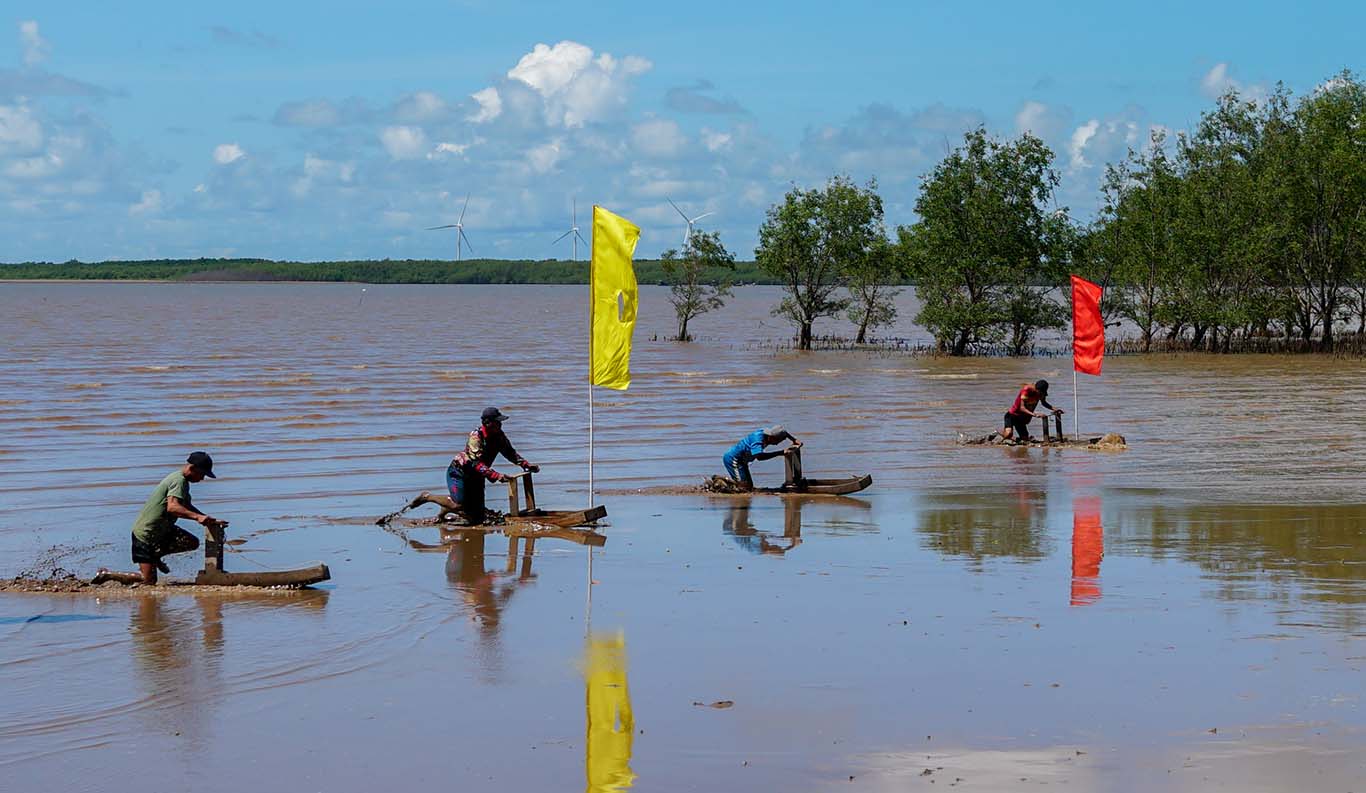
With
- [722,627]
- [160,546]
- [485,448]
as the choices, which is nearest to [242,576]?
[160,546]

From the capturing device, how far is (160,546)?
13852 mm

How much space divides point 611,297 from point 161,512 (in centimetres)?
554

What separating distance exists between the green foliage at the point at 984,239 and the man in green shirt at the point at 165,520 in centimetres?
4382

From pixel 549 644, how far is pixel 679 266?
5506cm

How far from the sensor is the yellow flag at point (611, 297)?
16.8 metres

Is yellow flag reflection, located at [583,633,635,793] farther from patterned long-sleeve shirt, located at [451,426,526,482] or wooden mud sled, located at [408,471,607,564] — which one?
patterned long-sleeve shirt, located at [451,426,526,482]

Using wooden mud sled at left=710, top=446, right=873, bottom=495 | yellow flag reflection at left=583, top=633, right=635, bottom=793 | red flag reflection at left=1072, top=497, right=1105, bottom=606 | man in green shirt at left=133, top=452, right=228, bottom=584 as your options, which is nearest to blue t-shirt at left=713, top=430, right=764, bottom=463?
wooden mud sled at left=710, top=446, right=873, bottom=495

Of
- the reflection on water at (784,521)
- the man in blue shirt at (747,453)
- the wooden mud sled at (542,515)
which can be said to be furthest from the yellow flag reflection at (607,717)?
the man in blue shirt at (747,453)

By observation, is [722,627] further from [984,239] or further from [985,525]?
[984,239]

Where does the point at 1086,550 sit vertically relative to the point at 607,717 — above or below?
above

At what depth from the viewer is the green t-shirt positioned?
13.8 meters

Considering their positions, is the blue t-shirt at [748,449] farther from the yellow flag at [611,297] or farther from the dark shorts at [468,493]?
the dark shorts at [468,493]

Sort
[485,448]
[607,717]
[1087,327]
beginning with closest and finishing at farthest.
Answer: [607,717], [485,448], [1087,327]

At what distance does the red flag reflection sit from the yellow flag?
523cm
